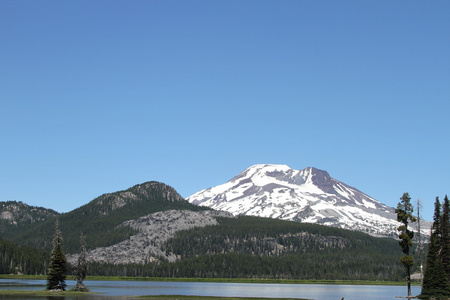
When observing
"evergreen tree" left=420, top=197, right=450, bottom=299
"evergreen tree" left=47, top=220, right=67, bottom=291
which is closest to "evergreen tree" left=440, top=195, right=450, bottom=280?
"evergreen tree" left=420, top=197, right=450, bottom=299

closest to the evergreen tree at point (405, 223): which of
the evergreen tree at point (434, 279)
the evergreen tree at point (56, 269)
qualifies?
the evergreen tree at point (434, 279)

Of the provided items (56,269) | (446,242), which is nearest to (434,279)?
(446,242)

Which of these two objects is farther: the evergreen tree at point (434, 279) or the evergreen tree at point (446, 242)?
the evergreen tree at point (446, 242)

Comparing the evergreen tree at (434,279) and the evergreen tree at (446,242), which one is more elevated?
the evergreen tree at (446,242)

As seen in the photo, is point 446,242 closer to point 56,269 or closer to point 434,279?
point 434,279

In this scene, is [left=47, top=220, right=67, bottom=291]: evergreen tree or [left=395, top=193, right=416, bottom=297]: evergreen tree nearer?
[left=395, top=193, right=416, bottom=297]: evergreen tree

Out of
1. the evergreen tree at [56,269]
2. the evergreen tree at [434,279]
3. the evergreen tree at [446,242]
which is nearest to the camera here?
the evergreen tree at [434,279]

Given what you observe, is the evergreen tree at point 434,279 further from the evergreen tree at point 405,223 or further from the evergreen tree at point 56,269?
the evergreen tree at point 56,269

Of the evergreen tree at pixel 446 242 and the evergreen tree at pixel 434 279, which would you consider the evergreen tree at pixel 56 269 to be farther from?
the evergreen tree at pixel 446 242

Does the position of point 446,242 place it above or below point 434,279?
above

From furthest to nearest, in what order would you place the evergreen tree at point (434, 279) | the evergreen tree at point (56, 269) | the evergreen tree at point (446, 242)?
the evergreen tree at point (56, 269) < the evergreen tree at point (446, 242) < the evergreen tree at point (434, 279)

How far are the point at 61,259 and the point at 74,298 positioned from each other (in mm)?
24020

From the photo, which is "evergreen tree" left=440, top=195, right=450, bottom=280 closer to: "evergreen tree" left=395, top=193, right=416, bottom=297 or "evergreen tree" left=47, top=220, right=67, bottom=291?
"evergreen tree" left=395, top=193, right=416, bottom=297

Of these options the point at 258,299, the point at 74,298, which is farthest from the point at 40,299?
the point at 258,299
